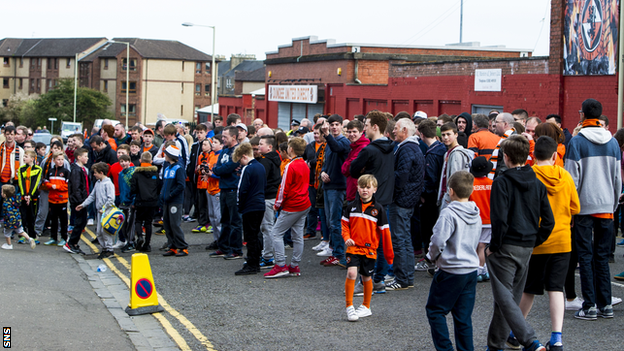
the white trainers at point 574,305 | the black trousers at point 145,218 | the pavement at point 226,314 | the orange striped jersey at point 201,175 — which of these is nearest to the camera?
the pavement at point 226,314

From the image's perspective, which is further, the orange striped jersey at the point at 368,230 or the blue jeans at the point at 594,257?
the orange striped jersey at the point at 368,230

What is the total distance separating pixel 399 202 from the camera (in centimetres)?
848

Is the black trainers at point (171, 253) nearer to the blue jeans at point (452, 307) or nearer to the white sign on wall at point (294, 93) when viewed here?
the blue jeans at point (452, 307)

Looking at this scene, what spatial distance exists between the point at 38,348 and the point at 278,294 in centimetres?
325

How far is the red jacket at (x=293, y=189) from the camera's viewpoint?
925cm

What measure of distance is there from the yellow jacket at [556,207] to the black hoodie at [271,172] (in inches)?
193

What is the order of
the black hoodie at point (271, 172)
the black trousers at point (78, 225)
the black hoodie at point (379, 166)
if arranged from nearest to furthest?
the black hoodie at point (379, 166) → the black hoodie at point (271, 172) → the black trousers at point (78, 225)

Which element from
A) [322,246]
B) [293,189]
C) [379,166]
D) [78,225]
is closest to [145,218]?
[78,225]

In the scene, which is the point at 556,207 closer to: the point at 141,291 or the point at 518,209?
the point at 518,209

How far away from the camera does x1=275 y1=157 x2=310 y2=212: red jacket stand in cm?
925

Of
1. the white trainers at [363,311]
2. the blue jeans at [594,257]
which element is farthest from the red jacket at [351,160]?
the blue jeans at [594,257]

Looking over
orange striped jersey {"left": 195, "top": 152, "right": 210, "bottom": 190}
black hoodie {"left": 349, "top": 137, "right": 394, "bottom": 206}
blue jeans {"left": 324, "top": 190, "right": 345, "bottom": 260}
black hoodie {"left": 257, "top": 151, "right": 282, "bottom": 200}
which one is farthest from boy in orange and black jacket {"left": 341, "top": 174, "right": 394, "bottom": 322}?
orange striped jersey {"left": 195, "top": 152, "right": 210, "bottom": 190}

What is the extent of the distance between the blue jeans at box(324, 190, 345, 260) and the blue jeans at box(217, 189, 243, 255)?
1594 mm

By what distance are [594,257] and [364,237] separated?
2.54 meters
